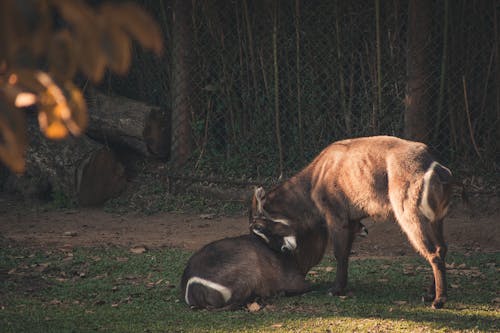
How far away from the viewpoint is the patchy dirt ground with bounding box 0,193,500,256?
24.1 feet

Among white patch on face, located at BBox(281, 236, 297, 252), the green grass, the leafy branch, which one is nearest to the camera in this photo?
the leafy branch

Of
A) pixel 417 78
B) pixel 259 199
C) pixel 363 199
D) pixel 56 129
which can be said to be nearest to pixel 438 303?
pixel 363 199

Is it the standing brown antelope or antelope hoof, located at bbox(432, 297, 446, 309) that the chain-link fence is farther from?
antelope hoof, located at bbox(432, 297, 446, 309)

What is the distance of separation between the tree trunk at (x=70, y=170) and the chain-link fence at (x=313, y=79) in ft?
2.96

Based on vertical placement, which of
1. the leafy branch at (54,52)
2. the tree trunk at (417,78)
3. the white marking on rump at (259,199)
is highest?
the leafy branch at (54,52)

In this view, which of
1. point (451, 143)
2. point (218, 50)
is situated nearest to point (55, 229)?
point (218, 50)

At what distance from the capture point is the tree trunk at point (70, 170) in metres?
9.12

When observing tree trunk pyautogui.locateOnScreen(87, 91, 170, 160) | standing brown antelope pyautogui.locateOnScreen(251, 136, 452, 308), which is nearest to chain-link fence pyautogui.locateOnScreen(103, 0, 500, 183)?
tree trunk pyautogui.locateOnScreen(87, 91, 170, 160)

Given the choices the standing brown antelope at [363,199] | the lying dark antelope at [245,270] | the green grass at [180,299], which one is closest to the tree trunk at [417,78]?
the green grass at [180,299]

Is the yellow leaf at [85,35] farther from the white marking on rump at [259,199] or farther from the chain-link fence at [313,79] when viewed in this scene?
the chain-link fence at [313,79]

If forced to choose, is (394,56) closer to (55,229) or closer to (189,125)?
(189,125)

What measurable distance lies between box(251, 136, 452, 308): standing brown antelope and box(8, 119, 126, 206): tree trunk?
3.83 metres

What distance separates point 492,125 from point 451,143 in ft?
1.52

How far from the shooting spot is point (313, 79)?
9062 mm
